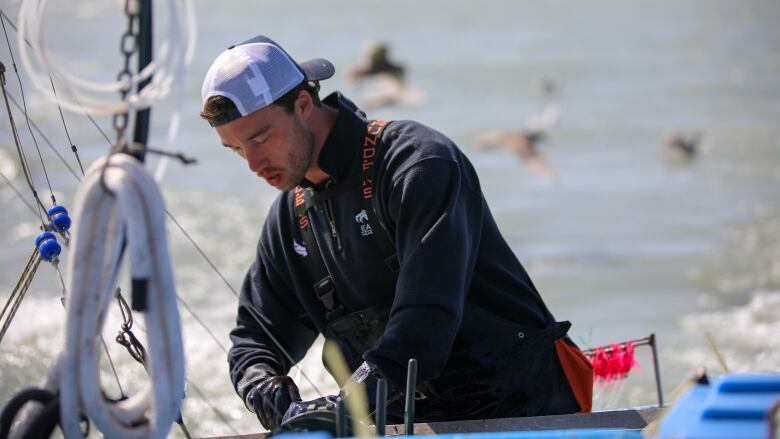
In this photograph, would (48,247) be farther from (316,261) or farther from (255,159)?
(316,261)

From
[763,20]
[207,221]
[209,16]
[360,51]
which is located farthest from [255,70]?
[763,20]

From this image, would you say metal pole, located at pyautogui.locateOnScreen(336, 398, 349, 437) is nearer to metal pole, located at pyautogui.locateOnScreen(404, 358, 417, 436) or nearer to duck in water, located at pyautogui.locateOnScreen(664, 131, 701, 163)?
Answer: metal pole, located at pyautogui.locateOnScreen(404, 358, 417, 436)

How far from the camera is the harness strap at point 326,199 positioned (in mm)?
3102

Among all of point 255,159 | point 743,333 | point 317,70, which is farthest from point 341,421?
point 743,333

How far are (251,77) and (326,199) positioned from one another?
412 mm

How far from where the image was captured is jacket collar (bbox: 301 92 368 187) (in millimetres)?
3123

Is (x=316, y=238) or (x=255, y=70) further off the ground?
(x=255, y=70)

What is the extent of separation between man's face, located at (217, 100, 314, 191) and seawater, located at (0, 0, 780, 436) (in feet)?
2.42

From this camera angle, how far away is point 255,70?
3.00 meters

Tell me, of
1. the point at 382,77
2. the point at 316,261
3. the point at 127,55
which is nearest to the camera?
the point at 127,55

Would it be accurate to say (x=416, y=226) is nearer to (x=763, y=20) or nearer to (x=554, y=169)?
(x=554, y=169)

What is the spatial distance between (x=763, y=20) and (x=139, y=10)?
19.2m

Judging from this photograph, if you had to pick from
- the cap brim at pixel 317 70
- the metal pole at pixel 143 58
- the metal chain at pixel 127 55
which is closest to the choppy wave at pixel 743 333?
the cap brim at pixel 317 70

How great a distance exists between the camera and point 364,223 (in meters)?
3.11
